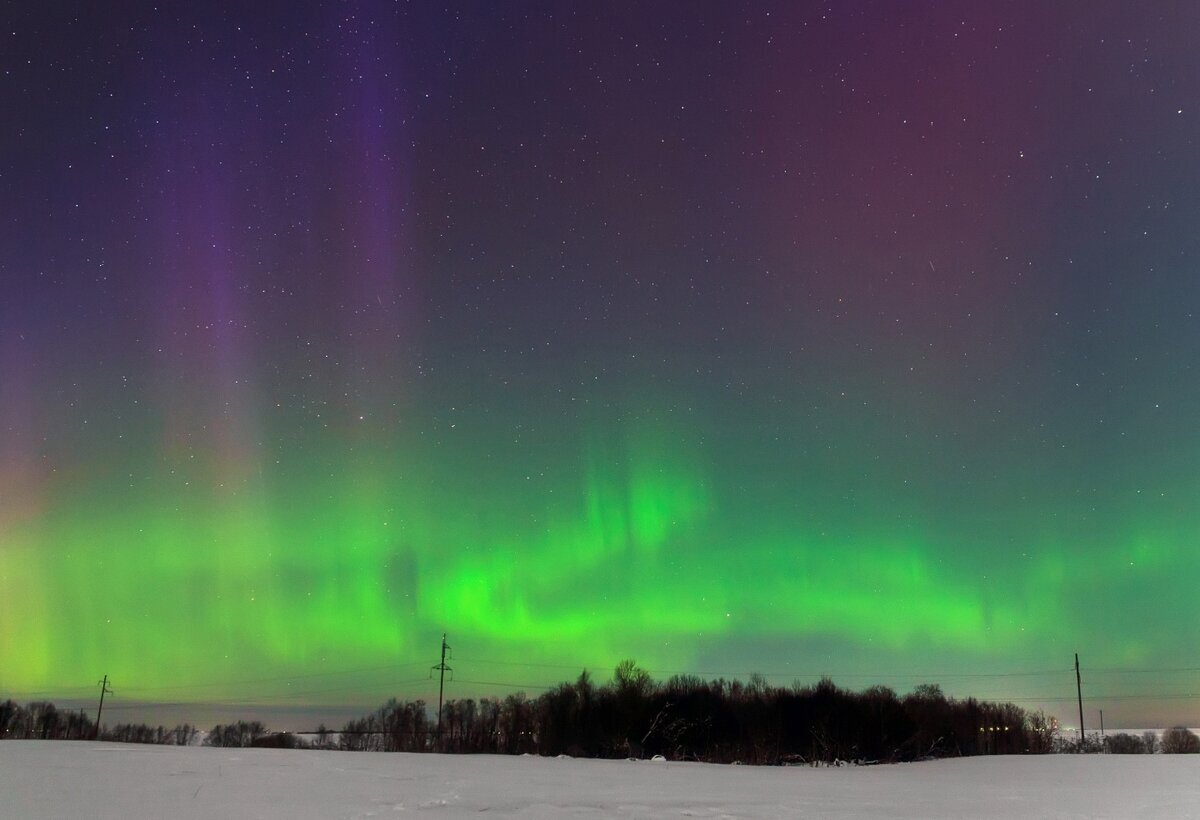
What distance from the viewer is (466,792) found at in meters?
19.8

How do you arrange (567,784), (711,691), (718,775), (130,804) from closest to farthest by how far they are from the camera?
(130,804)
(567,784)
(718,775)
(711,691)

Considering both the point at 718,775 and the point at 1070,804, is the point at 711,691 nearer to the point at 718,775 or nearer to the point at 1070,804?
the point at 718,775

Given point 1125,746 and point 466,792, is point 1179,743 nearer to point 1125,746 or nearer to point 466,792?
point 1125,746

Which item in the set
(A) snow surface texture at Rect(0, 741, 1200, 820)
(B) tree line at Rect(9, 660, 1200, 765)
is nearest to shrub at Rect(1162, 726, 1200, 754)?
(B) tree line at Rect(9, 660, 1200, 765)

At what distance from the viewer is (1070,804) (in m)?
21.5

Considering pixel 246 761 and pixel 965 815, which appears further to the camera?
pixel 246 761

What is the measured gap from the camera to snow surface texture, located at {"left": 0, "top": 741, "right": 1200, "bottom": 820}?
53.3 feet

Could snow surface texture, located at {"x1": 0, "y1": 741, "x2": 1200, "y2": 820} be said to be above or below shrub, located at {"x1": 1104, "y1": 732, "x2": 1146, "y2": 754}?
above

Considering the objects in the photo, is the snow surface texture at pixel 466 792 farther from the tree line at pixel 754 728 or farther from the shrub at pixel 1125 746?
the shrub at pixel 1125 746

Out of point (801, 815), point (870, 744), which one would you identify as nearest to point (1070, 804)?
point (801, 815)

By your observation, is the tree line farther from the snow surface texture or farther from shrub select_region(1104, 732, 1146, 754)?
the snow surface texture

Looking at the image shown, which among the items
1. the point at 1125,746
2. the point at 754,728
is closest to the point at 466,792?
the point at 754,728

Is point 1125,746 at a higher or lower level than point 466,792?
lower

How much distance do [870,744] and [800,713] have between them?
33.7 ft
